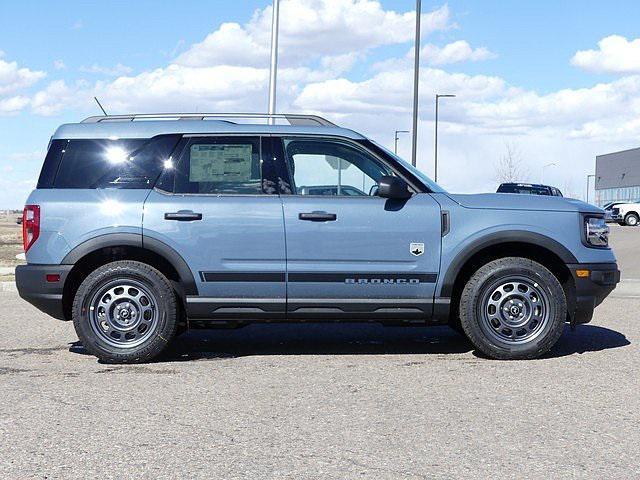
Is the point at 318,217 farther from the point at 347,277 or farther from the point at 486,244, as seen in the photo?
the point at 486,244

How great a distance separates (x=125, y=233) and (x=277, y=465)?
3.08 m

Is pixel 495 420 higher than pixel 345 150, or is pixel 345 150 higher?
pixel 345 150

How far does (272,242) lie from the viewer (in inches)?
262

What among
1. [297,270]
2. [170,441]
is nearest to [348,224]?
[297,270]

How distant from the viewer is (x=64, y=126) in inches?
274

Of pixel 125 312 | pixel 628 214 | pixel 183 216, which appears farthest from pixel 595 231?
pixel 628 214

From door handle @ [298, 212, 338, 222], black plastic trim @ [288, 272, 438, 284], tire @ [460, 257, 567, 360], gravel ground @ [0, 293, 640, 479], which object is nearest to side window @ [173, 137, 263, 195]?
door handle @ [298, 212, 338, 222]

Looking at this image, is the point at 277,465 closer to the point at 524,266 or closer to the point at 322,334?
the point at 524,266

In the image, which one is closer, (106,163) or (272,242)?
(272,242)

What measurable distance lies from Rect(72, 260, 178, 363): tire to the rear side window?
67 cm

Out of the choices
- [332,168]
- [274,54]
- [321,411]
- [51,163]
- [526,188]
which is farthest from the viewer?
[526,188]

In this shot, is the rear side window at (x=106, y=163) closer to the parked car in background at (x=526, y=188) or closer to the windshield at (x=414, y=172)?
the windshield at (x=414, y=172)

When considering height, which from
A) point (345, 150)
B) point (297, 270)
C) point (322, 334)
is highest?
point (345, 150)

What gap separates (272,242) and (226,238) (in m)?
0.36
